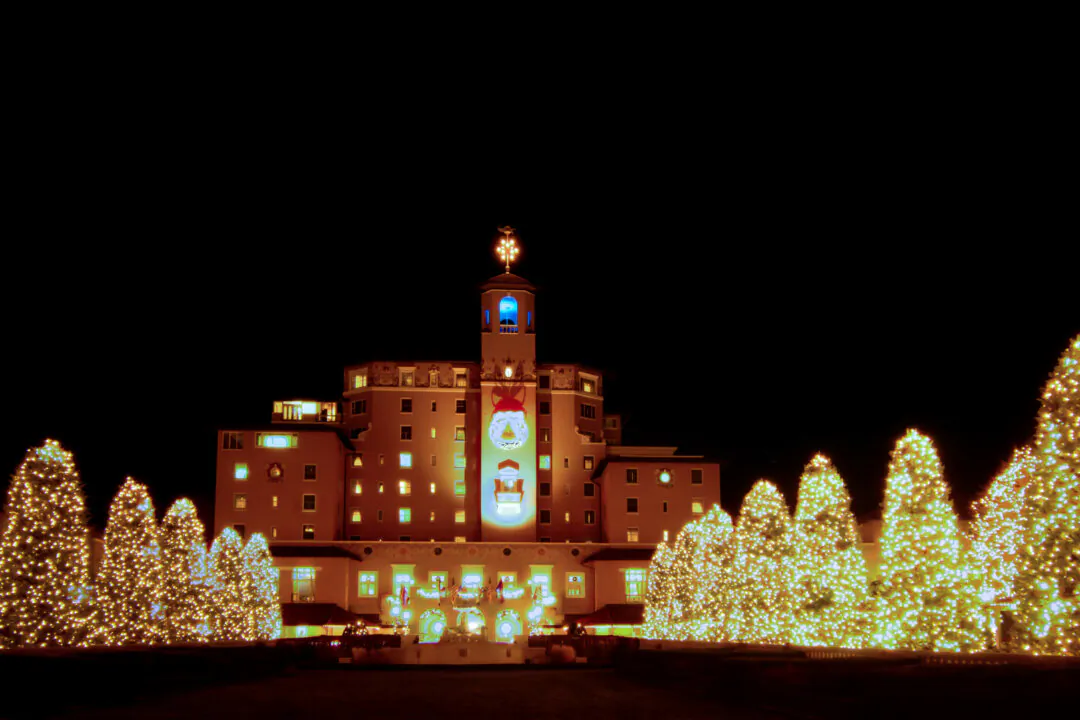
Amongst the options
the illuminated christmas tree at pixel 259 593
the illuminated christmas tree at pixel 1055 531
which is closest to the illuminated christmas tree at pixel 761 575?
the illuminated christmas tree at pixel 1055 531

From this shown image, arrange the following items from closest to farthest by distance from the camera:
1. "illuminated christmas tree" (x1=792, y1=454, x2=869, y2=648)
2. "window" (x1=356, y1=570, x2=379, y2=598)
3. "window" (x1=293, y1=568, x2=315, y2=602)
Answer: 1. "illuminated christmas tree" (x1=792, y1=454, x2=869, y2=648)
2. "window" (x1=293, y1=568, x2=315, y2=602)
3. "window" (x1=356, y1=570, x2=379, y2=598)

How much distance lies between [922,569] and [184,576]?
27183 mm

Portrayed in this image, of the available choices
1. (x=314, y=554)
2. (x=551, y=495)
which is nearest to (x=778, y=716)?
(x=314, y=554)

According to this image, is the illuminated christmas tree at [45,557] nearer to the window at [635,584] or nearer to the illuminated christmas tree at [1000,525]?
the illuminated christmas tree at [1000,525]

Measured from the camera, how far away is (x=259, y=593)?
6228 centimetres

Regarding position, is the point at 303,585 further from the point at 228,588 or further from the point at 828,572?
the point at 828,572

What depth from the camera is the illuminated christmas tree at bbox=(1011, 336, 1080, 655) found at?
80.8ft

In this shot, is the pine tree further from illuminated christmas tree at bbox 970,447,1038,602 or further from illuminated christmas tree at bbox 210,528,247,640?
illuminated christmas tree at bbox 970,447,1038,602

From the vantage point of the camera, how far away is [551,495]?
96.4 metres

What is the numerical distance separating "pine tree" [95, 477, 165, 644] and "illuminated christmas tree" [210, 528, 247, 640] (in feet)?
→ 27.9

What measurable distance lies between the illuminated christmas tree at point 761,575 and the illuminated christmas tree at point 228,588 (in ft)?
73.3

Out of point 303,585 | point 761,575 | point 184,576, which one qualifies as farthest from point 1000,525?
point 303,585

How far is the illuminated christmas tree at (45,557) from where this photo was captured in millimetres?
32281

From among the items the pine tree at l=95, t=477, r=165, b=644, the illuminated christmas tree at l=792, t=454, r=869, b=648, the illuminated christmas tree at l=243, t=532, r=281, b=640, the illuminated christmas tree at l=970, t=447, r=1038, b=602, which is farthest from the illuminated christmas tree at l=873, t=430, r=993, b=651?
the illuminated christmas tree at l=243, t=532, r=281, b=640
